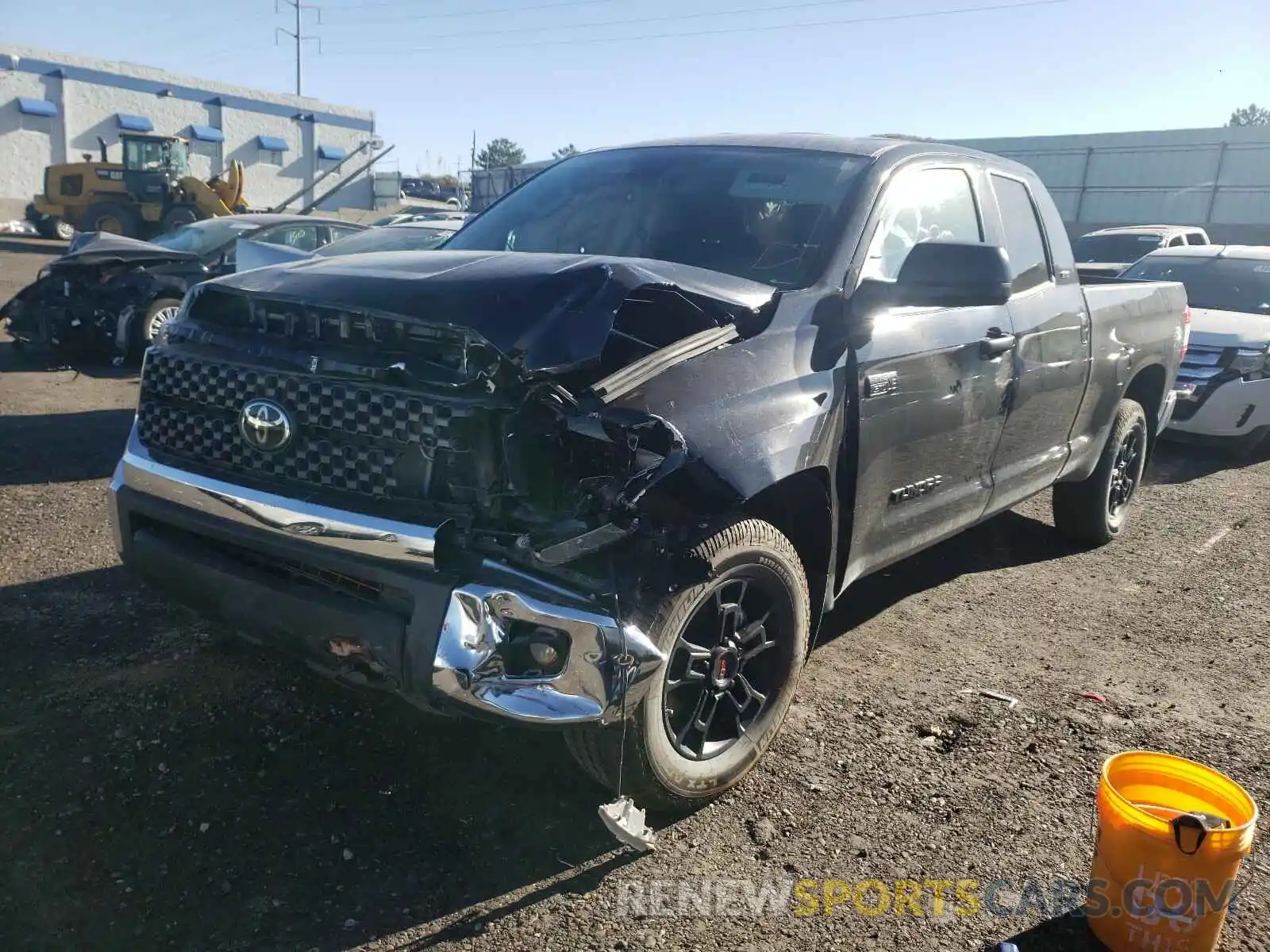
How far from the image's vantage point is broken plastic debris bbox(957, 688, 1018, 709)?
3771 mm

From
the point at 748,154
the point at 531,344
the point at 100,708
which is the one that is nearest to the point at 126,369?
the point at 100,708

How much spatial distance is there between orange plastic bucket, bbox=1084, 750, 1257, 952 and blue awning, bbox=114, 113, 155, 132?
44.9m

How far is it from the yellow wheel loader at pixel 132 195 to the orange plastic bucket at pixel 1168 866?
85.0 feet

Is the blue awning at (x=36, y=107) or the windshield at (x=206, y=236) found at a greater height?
the blue awning at (x=36, y=107)

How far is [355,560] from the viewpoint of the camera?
251 centimetres

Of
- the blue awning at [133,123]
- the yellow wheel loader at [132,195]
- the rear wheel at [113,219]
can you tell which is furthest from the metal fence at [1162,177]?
the blue awning at [133,123]

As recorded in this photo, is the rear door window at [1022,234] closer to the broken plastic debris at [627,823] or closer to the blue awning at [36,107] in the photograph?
the broken plastic debris at [627,823]

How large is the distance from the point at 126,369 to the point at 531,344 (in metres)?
8.20

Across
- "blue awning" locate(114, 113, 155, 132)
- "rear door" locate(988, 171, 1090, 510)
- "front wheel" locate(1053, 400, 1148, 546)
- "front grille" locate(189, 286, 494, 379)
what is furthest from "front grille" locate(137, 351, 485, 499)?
"blue awning" locate(114, 113, 155, 132)

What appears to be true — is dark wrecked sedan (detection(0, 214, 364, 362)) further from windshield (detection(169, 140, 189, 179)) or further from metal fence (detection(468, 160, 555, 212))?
metal fence (detection(468, 160, 555, 212))

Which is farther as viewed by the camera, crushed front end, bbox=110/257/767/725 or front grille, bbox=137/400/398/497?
front grille, bbox=137/400/398/497

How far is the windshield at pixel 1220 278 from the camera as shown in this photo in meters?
8.95

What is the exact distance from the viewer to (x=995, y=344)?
3855mm

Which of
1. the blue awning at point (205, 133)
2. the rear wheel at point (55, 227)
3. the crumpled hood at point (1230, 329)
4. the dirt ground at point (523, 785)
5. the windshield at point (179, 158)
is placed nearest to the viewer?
the dirt ground at point (523, 785)
